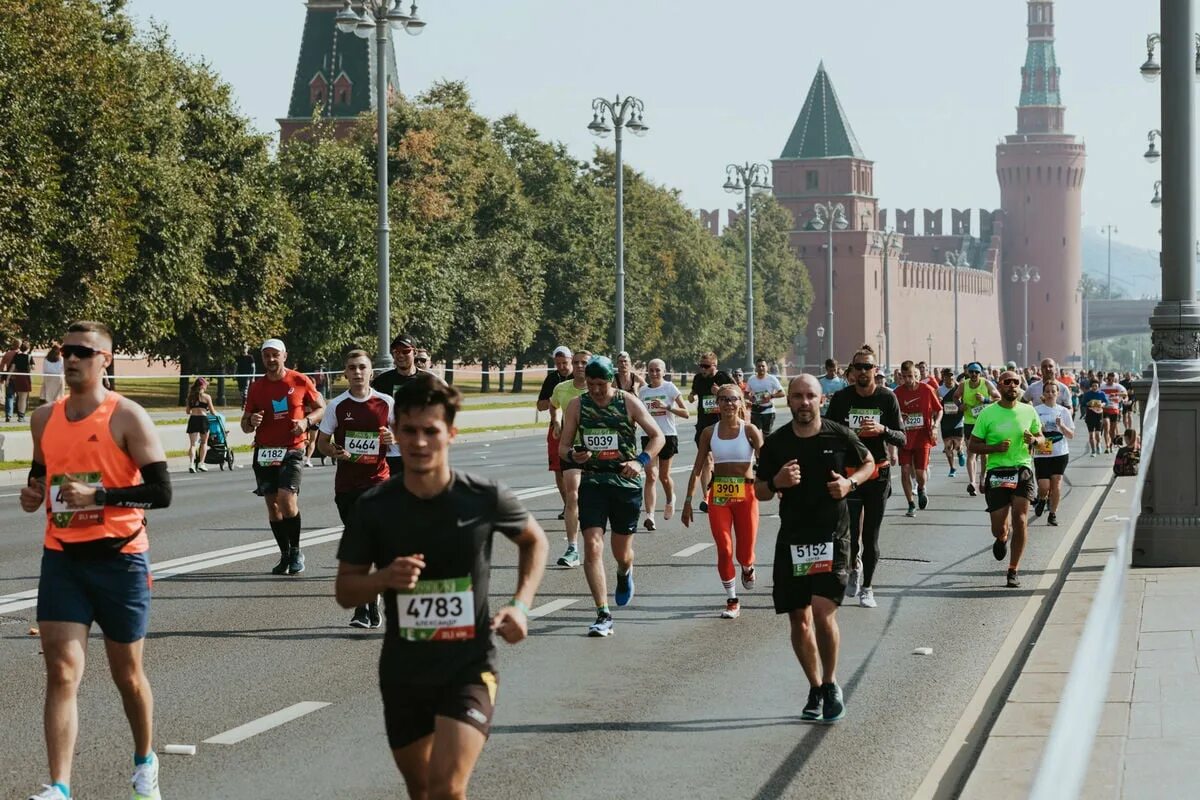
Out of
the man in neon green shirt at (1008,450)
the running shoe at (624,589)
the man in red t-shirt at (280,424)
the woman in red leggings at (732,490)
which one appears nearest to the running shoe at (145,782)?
the woman in red leggings at (732,490)

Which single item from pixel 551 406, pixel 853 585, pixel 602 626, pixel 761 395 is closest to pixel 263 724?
pixel 602 626

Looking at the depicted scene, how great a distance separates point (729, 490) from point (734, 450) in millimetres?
338

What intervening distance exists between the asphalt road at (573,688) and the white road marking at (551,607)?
0.24 ft

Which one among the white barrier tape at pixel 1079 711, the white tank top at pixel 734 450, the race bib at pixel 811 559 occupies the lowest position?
the race bib at pixel 811 559

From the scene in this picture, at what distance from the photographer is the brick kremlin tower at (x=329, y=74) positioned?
116125mm

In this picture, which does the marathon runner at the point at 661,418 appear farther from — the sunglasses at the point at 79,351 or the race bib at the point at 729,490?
the sunglasses at the point at 79,351

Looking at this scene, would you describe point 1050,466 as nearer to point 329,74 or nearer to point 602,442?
point 602,442

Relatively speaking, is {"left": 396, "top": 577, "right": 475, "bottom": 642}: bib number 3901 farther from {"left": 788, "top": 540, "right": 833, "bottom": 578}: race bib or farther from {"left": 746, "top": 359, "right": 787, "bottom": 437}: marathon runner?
{"left": 746, "top": 359, "right": 787, "bottom": 437}: marathon runner

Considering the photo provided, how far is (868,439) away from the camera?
13547 millimetres

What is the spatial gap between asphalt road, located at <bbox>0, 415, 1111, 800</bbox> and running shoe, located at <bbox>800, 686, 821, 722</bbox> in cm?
7

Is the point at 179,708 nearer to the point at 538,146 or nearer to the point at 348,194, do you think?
the point at 348,194

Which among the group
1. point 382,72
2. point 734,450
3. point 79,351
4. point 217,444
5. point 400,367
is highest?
point 382,72

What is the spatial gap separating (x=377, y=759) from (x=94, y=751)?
1.21 m

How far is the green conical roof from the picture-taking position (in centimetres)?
17825
